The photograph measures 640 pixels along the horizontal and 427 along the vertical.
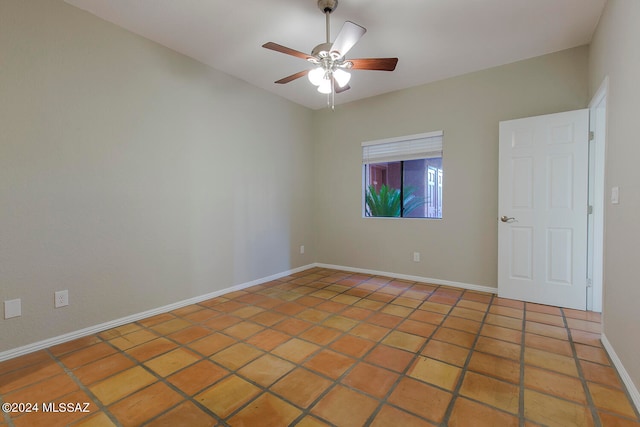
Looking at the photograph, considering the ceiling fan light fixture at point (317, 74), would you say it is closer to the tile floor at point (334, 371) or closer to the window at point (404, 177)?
the window at point (404, 177)

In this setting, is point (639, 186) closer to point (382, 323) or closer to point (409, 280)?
point (382, 323)

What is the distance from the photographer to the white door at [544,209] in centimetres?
279

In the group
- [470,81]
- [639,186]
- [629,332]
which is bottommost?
[629,332]

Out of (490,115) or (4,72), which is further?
(490,115)

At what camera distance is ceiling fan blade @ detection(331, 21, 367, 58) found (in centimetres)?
190

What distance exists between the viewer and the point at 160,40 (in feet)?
8.96

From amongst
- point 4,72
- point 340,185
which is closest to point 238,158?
point 340,185

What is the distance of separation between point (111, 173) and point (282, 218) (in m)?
2.18

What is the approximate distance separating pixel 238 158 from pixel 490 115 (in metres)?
2.99

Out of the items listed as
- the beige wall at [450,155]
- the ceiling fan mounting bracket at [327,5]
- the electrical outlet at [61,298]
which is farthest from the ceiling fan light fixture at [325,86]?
the electrical outlet at [61,298]

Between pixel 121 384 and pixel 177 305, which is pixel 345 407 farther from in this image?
pixel 177 305

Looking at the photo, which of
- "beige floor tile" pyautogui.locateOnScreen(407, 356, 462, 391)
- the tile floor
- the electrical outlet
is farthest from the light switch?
the electrical outlet

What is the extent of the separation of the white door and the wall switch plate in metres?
4.22

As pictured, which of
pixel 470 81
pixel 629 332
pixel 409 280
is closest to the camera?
pixel 629 332
